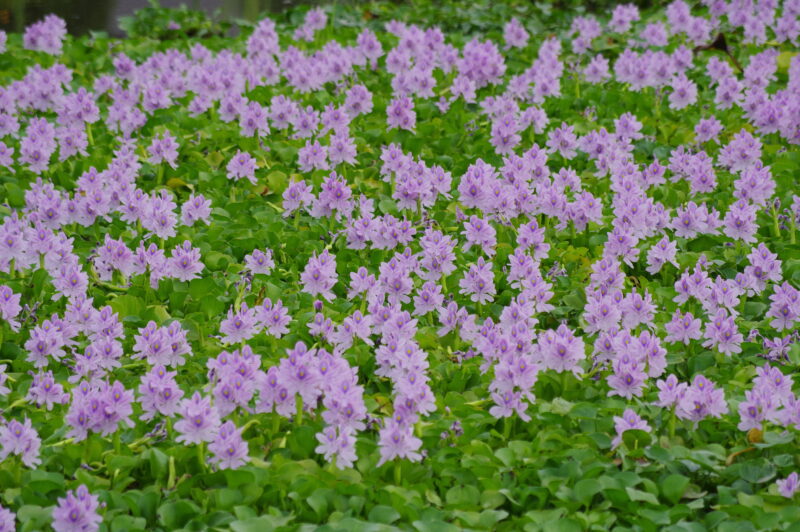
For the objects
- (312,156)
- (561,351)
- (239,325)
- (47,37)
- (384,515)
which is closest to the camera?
(384,515)

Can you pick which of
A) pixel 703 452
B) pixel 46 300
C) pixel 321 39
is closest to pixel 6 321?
pixel 46 300

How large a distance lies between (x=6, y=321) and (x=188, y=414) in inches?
45.3

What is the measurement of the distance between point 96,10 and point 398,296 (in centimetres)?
612

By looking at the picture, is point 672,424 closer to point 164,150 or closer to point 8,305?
point 8,305

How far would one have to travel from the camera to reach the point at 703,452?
306 cm

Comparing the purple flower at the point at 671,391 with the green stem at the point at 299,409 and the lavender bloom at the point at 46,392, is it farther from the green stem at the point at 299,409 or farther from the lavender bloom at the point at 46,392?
the lavender bloom at the point at 46,392

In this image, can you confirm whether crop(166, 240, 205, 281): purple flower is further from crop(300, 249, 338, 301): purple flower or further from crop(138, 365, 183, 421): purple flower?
crop(138, 365, 183, 421): purple flower

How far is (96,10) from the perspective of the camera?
8969 mm

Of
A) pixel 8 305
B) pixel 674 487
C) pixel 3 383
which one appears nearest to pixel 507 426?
pixel 674 487

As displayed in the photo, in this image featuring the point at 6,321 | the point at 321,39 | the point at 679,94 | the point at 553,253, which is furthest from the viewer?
the point at 321,39

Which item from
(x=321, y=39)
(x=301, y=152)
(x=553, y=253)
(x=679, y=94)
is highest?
(x=321, y=39)

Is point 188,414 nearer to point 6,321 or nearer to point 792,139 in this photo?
point 6,321

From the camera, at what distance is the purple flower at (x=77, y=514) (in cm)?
263

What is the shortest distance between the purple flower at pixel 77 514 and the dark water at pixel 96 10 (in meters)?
6.44
